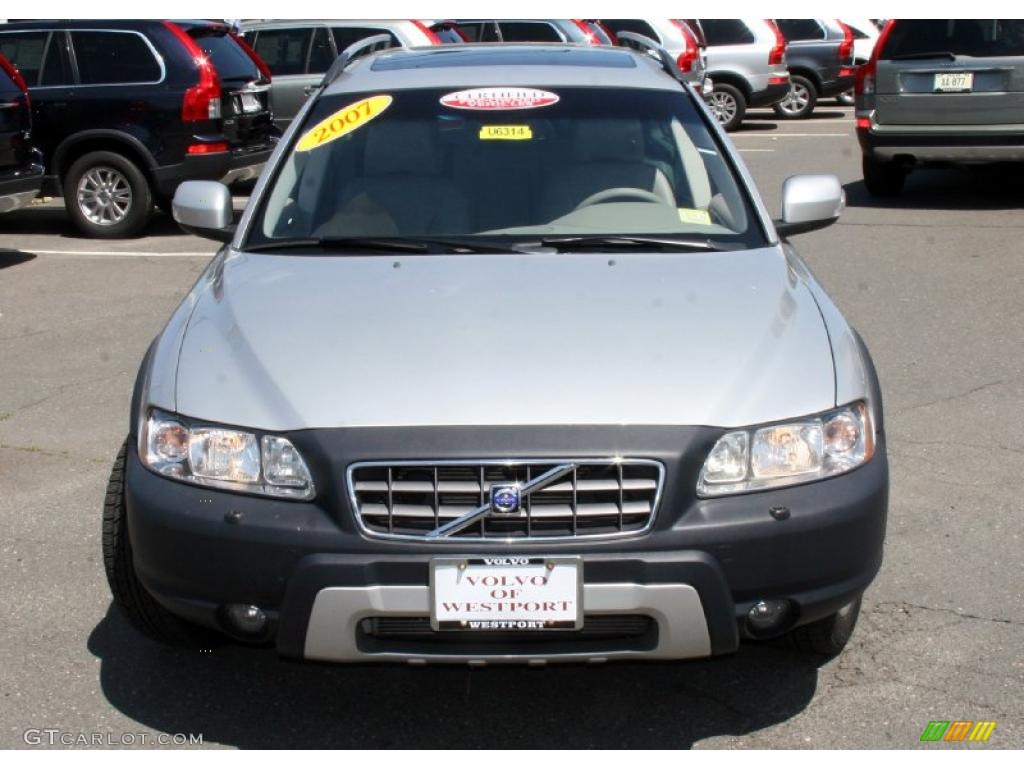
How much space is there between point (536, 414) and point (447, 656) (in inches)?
23.2

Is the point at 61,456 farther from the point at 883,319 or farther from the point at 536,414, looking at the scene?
the point at 883,319

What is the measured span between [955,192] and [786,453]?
1134 cm

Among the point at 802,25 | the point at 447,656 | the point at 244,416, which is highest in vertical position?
the point at 244,416

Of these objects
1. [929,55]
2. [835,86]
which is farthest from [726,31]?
[929,55]

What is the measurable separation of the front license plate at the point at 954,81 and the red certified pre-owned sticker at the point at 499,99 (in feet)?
26.6

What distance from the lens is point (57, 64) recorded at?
12.3 meters

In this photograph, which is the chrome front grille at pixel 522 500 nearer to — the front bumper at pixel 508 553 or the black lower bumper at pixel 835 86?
the front bumper at pixel 508 553

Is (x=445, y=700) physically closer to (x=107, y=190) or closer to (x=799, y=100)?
(x=107, y=190)

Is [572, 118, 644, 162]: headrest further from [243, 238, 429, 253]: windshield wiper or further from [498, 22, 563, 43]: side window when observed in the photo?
[498, 22, 563, 43]: side window

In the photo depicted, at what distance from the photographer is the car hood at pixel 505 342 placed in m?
3.48

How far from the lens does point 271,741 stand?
3.77 metres

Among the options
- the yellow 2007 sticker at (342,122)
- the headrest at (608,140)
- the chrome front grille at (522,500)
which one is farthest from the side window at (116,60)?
the chrome front grille at (522,500)

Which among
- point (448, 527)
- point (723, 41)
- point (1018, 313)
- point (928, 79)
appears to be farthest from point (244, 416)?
point (723, 41)

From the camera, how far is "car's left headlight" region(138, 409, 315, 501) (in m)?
3.46
